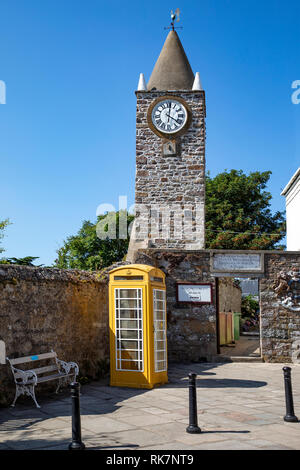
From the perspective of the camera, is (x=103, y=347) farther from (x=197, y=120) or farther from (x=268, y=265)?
(x=197, y=120)

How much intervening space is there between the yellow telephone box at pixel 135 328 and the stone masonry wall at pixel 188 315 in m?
3.66

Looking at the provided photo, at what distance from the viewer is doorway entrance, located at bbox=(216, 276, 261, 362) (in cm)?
1535

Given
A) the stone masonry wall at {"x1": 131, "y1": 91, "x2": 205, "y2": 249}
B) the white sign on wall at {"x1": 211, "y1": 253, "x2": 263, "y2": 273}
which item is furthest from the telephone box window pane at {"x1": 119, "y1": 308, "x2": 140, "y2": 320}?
the stone masonry wall at {"x1": 131, "y1": 91, "x2": 205, "y2": 249}

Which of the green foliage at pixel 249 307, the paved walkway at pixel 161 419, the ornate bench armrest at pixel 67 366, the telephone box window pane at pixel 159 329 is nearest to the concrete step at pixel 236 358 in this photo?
the paved walkway at pixel 161 419

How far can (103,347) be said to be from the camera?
1224 cm

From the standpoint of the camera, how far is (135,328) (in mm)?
10203

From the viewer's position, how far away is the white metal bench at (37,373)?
27.0 ft

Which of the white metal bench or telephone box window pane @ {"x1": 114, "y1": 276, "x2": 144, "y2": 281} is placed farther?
telephone box window pane @ {"x1": 114, "y1": 276, "x2": 144, "y2": 281}

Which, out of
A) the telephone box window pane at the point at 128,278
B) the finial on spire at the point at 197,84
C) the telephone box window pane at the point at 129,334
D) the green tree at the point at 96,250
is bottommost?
the telephone box window pane at the point at 129,334

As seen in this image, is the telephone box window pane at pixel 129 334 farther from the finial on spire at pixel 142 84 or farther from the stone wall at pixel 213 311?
the finial on spire at pixel 142 84

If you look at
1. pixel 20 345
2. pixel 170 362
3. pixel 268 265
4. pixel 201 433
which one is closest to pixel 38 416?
pixel 20 345

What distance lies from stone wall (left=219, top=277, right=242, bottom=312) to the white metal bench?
11.2 m

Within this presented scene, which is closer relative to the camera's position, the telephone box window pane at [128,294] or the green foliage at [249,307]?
the telephone box window pane at [128,294]

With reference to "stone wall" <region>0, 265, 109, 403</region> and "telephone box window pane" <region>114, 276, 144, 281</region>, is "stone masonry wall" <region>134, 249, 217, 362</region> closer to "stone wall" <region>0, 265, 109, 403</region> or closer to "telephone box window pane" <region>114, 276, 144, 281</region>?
"stone wall" <region>0, 265, 109, 403</region>
